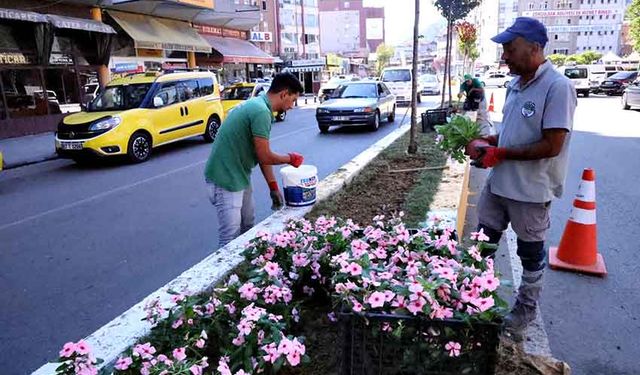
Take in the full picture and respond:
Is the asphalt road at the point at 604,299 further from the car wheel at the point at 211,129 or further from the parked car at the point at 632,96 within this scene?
the parked car at the point at 632,96

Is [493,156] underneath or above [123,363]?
above

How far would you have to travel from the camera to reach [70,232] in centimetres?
619

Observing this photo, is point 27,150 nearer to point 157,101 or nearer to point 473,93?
point 157,101

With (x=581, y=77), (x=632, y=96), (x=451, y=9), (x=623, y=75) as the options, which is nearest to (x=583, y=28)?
(x=623, y=75)

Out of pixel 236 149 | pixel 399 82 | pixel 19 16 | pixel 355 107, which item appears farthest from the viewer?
pixel 399 82

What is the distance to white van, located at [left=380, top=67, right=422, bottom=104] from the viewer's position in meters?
24.6

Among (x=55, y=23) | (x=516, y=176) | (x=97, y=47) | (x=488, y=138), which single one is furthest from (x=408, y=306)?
(x=97, y=47)

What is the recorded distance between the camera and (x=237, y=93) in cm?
1912

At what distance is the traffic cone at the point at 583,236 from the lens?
176 inches

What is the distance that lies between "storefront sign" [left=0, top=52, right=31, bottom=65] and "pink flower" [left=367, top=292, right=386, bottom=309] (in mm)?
18189

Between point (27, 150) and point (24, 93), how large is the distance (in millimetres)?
4508

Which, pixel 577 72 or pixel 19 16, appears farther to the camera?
pixel 577 72

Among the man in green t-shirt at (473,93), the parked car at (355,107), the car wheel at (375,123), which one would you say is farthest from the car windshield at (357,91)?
the man in green t-shirt at (473,93)

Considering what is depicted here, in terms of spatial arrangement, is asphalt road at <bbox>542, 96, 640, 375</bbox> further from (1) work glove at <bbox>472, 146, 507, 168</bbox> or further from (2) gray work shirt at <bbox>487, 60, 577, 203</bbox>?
(1) work glove at <bbox>472, 146, 507, 168</bbox>
